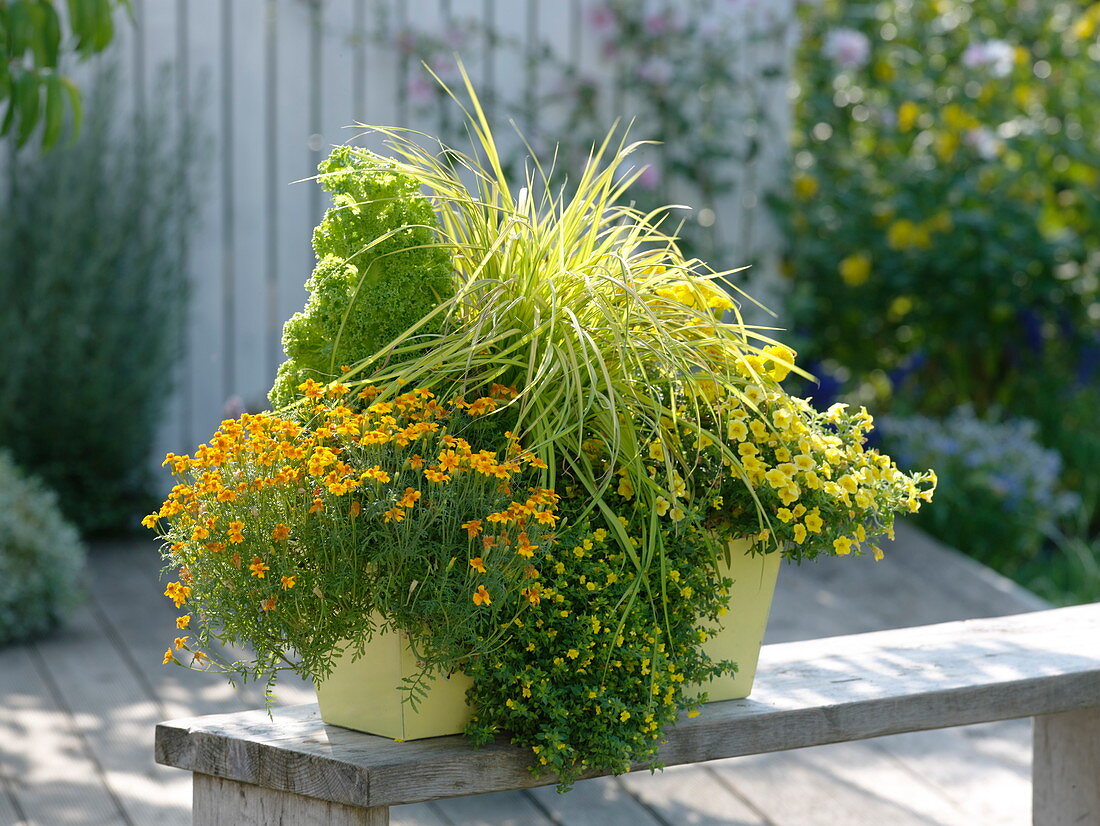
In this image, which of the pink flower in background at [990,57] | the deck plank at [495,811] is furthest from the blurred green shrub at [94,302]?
the pink flower in background at [990,57]

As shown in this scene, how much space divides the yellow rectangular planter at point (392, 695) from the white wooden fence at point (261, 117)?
9.16 feet

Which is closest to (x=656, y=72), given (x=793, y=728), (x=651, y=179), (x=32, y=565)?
(x=651, y=179)

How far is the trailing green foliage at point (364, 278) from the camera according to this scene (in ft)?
4.53

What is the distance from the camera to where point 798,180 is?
14.7 feet

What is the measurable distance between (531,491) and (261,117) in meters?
3.07

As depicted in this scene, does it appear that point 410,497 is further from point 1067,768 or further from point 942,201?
point 942,201

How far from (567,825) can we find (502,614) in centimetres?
120

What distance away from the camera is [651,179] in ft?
13.9

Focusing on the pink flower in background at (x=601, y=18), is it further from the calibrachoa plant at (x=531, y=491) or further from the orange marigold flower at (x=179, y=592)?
the orange marigold flower at (x=179, y=592)

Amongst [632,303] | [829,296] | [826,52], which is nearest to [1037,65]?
[826,52]

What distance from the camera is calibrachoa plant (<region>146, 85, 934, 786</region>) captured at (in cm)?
119

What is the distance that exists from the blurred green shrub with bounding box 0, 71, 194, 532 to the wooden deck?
650mm

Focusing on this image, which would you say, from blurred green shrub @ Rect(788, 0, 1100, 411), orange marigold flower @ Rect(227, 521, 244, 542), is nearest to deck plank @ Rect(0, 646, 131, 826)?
orange marigold flower @ Rect(227, 521, 244, 542)

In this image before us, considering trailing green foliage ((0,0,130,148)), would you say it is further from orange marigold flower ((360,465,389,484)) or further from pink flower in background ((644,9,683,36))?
pink flower in background ((644,9,683,36))
